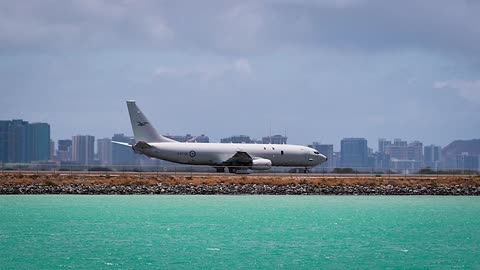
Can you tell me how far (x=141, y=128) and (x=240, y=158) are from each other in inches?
394

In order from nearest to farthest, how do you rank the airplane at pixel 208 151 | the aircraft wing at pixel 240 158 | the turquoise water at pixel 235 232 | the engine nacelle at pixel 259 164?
the turquoise water at pixel 235 232
the airplane at pixel 208 151
the aircraft wing at pixel 240 158
the engine nacelle at pixel 259 164

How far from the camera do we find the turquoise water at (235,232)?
122ft

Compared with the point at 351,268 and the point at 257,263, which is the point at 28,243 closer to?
the point at 257,263

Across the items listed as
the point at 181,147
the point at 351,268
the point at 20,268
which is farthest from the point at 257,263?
the point at 181,147

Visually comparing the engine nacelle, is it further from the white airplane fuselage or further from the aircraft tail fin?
the aircraft tail fin

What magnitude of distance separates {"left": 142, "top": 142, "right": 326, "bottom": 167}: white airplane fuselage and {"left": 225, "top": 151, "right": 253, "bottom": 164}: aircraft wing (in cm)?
64

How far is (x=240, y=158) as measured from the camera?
89.5 meters

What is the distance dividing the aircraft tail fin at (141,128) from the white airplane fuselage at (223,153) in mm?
1713

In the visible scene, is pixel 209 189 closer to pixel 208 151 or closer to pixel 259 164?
pixel 208 151

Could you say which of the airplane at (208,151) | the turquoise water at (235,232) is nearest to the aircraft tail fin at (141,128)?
the airplane at (208,151)

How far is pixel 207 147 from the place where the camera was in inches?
3501

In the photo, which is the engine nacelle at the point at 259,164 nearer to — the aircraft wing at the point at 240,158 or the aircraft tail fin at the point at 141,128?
the aircraft wing at the point at 240,158

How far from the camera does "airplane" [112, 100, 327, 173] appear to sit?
8750cm

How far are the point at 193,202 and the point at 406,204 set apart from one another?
15597 mm
